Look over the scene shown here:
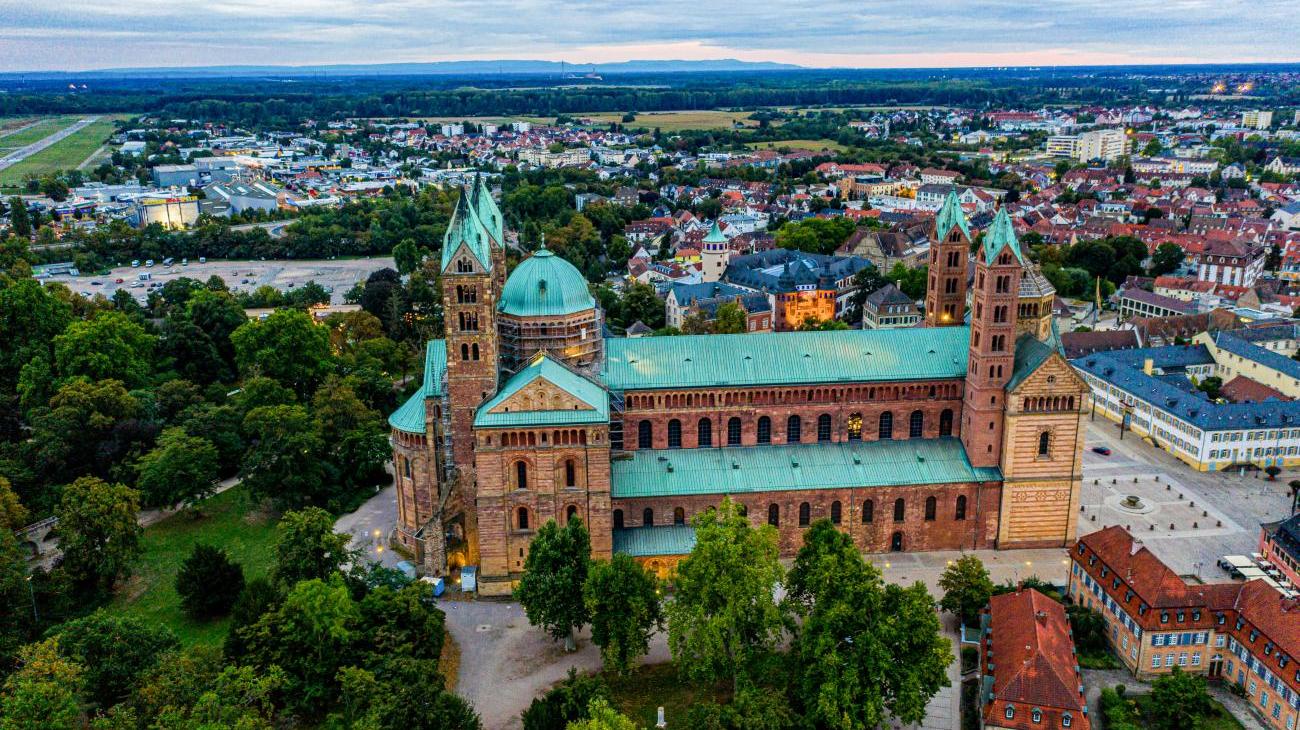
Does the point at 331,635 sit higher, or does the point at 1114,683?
the point at 331,635

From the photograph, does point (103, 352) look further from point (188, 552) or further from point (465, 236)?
point (465, 236)

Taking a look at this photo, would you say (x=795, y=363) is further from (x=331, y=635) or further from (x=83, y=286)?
(x=83, y=286)

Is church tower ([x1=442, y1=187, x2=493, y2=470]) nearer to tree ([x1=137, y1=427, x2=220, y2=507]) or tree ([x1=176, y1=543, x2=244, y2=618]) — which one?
tree ([x1=176, y1=543, x2=244, y2=618])

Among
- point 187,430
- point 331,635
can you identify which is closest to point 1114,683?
point 331,635

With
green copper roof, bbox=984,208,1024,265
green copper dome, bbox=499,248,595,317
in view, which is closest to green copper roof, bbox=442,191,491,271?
green copper dome, bbox=499,248,595,317

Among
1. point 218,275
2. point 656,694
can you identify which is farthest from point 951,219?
point 218,275

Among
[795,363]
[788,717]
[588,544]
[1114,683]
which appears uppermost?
[795,363]
